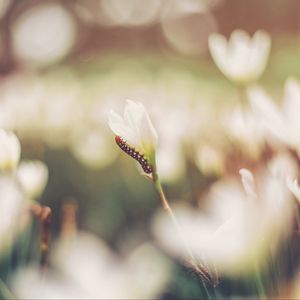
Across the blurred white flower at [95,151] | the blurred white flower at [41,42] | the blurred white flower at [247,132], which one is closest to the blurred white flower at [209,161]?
the blurred white flower at [247,132]

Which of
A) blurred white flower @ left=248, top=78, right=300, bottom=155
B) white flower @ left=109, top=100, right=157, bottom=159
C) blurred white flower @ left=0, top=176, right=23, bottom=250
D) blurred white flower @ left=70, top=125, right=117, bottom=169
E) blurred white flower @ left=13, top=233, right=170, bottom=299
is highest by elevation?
white flower @ left=109, top=100, right=157, bottom=159

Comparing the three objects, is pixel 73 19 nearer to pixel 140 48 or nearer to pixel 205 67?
pixel 140 48

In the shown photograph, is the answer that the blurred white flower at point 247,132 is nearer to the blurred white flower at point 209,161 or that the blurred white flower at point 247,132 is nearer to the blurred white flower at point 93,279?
the blurred white flower at point 209,161

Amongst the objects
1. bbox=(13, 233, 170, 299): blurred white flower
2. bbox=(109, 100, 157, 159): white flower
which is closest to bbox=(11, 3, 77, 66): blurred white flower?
bbox=(13, 233, 170, 299): blurred white flower

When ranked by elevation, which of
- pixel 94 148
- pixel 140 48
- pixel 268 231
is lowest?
pixel 140 48

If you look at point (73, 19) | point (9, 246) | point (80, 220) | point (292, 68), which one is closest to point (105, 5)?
point (73, 19)

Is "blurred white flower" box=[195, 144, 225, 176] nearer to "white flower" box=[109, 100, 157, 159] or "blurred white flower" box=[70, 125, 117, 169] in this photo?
"white flower" box=[109, 100, 157, 159]
